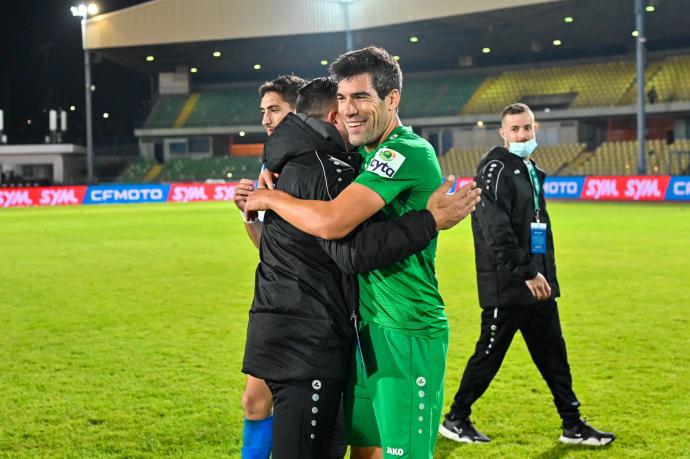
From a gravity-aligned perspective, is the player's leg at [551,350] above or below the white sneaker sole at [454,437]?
above

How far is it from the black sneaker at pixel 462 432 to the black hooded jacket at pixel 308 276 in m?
2.28

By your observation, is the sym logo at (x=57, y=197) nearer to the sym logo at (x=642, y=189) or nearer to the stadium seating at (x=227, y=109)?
the stadium seating at (x=227, y=109)

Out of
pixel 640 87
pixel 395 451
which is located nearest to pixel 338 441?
pixel 395 451

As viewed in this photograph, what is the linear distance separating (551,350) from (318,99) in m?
2.57

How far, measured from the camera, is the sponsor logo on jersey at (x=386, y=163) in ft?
8.77

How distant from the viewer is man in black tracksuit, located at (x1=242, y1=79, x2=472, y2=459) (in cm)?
277

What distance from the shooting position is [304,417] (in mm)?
2775

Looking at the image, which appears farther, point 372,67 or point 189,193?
point 189,193

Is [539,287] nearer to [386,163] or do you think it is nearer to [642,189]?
[386,163]

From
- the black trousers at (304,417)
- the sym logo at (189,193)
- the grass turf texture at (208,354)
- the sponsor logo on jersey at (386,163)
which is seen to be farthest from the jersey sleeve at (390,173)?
the sym logo at (189,193)

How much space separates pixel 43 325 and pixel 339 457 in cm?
654

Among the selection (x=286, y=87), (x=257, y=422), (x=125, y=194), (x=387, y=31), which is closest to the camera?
(x=257, y=422)

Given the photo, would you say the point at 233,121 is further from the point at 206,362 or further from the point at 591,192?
the point at 206,362

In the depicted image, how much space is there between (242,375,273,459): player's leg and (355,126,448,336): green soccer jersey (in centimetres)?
100
